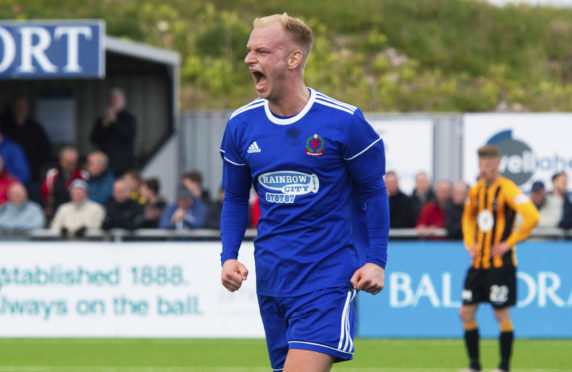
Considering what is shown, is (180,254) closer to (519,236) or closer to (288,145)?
(519,236)

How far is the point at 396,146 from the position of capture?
62.0ft

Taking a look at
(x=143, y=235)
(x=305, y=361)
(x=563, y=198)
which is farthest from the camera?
(x=563, y=198)

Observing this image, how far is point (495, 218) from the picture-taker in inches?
384

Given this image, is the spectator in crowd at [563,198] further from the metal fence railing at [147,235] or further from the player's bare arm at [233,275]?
the player's bare arm at [233,275]

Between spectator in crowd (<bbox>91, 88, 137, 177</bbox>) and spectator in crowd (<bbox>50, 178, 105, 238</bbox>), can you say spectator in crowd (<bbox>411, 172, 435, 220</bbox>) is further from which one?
spectator in crowd (<bbox>91, 88, 137, 177</bbox>)

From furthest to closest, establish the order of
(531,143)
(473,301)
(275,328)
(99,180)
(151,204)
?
(531,143)
(99,180)
(151,204)
(473,301)
(275,328)

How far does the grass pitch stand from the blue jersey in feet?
18.3

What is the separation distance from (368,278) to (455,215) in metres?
8.29

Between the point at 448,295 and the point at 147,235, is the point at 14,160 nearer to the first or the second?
the point at 147,235

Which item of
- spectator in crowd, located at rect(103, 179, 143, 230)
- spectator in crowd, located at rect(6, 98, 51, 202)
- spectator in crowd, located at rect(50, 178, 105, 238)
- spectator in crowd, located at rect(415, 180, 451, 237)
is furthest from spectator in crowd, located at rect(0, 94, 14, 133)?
spectator in crowd, located at rect(415, 180, 451, 237)

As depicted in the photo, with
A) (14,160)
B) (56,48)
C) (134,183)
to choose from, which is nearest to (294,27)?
(134,183)

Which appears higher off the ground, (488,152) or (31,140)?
(31,140)

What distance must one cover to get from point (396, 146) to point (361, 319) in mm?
6196

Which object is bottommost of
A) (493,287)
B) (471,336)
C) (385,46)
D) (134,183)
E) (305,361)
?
(471,336)
